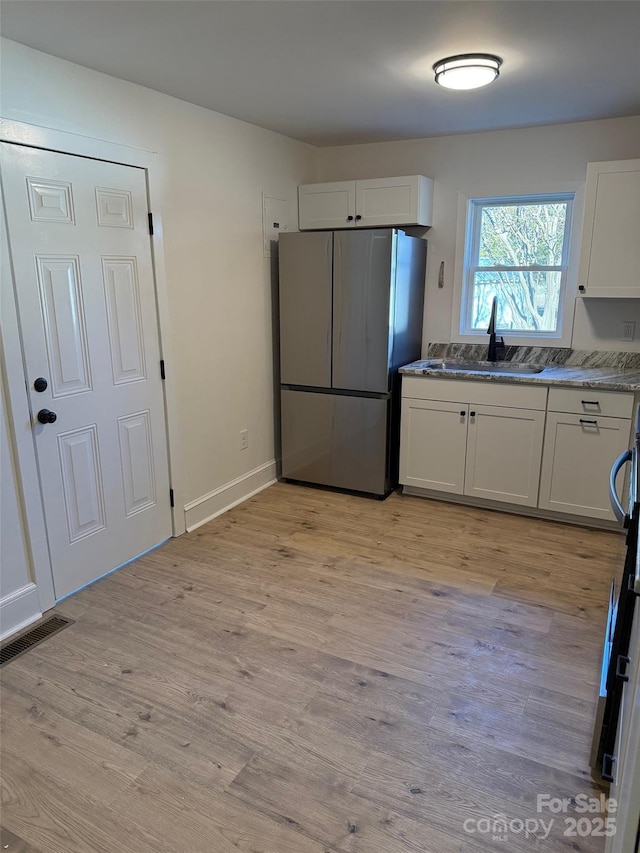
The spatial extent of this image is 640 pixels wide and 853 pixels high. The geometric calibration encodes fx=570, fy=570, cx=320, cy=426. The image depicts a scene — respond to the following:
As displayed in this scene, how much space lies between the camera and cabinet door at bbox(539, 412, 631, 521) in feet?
10.7

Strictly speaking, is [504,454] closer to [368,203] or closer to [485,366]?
[485,366]

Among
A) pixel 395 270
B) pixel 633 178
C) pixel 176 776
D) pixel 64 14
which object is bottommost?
pixel 176 776

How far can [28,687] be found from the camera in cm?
213

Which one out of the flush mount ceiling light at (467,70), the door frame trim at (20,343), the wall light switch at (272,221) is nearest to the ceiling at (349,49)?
the flush mount ceiling light at (467,70)

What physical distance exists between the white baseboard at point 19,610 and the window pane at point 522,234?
339 centimetres

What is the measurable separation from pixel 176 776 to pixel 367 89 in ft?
9.94

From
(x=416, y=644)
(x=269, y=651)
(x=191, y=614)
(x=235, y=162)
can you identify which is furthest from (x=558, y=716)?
(x=235, y=162)

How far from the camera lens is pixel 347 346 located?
3.78 metres

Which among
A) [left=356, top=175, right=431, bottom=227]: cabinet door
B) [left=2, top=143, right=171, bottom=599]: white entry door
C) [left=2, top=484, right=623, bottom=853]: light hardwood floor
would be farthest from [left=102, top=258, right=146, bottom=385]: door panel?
[left=356, top=175, right=431, bottom=227]: cabinet door

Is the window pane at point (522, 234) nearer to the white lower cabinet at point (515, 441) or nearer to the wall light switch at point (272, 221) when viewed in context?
the white lower cabinet at point (515, 441)

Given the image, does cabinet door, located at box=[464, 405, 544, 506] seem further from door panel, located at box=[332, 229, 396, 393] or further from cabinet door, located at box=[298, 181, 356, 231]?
cabinet door, located at box=[298, 181, 356, 231]

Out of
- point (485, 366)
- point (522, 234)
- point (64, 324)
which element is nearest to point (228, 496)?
point (64, 324)

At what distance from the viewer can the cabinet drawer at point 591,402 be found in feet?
10.4

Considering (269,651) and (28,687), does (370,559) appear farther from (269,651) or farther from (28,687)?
(28,687)
